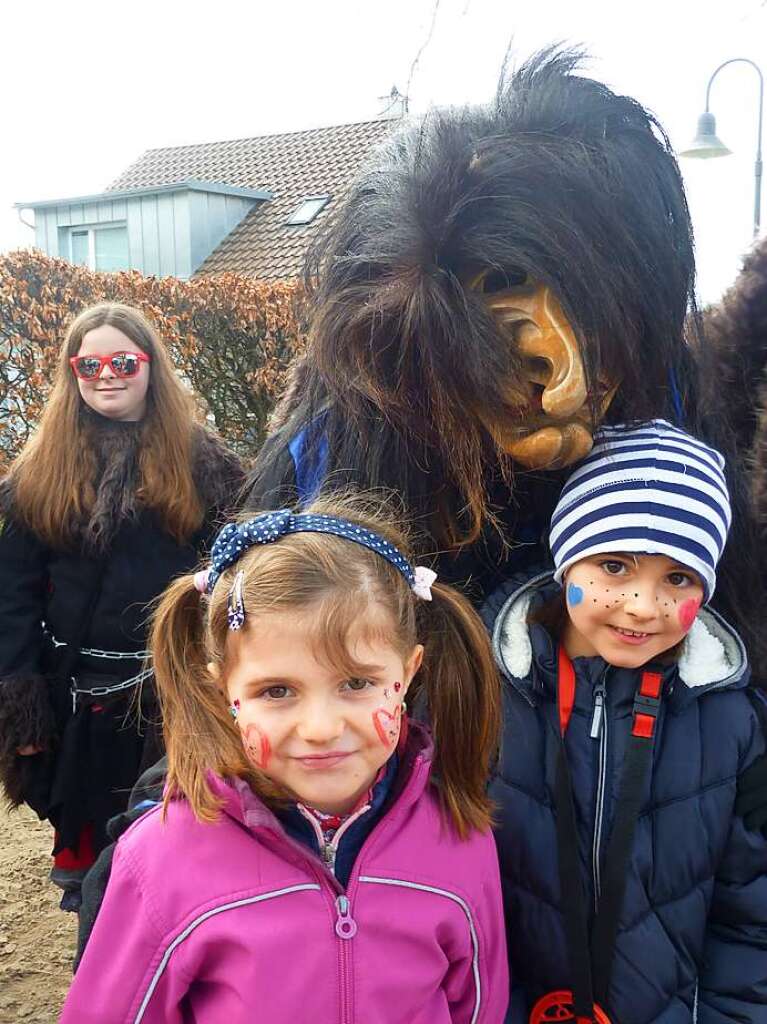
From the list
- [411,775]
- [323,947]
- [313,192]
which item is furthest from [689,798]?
[313,192]

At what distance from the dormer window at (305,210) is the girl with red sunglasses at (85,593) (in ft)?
34.3

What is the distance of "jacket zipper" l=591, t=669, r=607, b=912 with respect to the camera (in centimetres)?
150

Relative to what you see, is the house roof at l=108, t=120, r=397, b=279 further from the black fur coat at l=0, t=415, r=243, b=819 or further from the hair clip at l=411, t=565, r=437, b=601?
the hair clip at l=411, t=565, r=437, b=601

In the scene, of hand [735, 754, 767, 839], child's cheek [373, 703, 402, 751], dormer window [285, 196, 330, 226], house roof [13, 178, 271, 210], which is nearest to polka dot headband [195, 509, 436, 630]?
child's cheek [373, 703, 402, 751]

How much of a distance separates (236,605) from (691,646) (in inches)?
28.8

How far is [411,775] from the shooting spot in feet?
4.79

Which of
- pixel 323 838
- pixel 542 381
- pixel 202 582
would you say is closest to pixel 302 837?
pixel 323 838

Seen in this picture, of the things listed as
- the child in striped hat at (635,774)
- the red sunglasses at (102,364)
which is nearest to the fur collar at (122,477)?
the red sunglasses at (102,364)

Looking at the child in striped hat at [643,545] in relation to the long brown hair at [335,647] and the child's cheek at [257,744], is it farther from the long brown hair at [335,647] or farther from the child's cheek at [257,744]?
the child's cheek at [257,744]

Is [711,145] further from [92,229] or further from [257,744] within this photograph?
[92,229]

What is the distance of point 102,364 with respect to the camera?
2988 millimetres

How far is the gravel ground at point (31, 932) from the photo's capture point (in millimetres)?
2926

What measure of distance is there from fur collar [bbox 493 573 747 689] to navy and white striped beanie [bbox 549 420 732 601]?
0.09 meters

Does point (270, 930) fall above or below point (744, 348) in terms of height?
below
